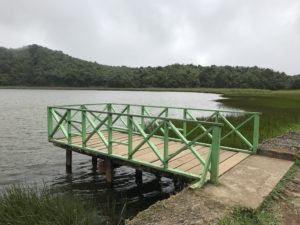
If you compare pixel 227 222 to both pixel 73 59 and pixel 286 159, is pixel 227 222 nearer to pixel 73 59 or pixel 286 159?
pixel 286 159

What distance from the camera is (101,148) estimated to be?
10.8 meters

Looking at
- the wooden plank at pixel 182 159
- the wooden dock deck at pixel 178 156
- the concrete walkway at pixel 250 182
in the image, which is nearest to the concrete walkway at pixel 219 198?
the concrete walkway at pixel 250 182

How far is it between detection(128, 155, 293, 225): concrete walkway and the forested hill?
119 meters

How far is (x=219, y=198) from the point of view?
624cm

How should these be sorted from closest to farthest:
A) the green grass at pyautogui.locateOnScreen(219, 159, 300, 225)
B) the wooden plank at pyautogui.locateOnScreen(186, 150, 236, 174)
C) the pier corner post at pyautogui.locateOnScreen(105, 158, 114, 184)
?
the green grass at pyautogui.locateOnScreen(219, 159, 300, 225) < the wooden plank at pyautogui.locateOnScreen(186, 150, 236, 174) < the pier corner post at pyautogui.locateOnScreen(105, 158, 114, 184)

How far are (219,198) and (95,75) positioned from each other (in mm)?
130181

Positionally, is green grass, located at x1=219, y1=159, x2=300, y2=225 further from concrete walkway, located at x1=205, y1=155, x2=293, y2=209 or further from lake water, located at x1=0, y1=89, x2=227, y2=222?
lake water, located at x1=0, y1=89, x2=227, y2=222

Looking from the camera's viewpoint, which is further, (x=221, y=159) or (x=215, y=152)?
(x=221, y=159)

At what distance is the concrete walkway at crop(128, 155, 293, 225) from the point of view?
5.39 metres

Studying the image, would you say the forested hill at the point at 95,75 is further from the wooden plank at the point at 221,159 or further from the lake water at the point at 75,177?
the wooden plank at the point at 221,159

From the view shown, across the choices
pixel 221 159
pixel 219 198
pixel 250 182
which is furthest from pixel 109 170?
pixel 219 198

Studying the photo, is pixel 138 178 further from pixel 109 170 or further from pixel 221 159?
pixel 221 159

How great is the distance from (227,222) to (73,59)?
14699cm

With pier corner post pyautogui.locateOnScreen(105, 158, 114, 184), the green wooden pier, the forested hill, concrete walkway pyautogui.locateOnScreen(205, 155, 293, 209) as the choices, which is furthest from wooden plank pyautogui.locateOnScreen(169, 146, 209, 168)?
the forested hill
